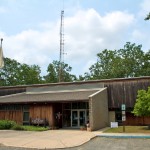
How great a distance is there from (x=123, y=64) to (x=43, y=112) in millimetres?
34389

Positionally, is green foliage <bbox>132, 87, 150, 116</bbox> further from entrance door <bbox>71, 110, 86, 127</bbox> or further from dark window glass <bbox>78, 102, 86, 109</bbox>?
entrance door <bbox>71, 110, 86, 127</bbox>

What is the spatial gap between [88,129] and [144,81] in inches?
360

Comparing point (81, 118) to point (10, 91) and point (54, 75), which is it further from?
point (54, 75)

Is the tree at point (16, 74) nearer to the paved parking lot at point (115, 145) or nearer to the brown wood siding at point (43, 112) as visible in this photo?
the brown wood siding at point (43, 112)

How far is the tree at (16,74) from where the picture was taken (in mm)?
68312

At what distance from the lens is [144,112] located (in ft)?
80.5

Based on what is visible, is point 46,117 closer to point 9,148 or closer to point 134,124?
point 134,124

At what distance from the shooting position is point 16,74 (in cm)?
6912

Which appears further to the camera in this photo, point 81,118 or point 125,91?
point 125,91

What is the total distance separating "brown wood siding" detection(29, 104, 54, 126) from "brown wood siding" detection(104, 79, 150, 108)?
6.71 m

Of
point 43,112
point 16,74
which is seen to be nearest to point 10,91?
point 43,112

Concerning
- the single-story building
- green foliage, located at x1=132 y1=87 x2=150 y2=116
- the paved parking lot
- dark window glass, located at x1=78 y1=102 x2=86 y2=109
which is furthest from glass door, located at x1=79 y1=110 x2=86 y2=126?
the paved parking lot

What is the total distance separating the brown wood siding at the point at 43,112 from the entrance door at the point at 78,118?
2812 millimetres

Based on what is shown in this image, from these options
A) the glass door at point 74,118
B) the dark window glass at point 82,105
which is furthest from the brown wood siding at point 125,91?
the glass door at point 74,118
